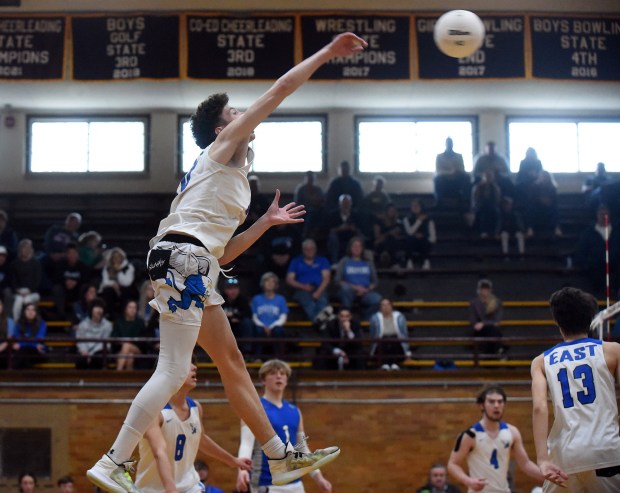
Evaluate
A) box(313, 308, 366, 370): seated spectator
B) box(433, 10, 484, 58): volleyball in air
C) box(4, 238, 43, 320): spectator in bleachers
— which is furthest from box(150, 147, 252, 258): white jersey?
box(4, 238, 43, 320): spectator in bleachers

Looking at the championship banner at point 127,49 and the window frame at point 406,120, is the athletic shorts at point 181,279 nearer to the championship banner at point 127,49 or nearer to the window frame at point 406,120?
the championship banner at point 127,49

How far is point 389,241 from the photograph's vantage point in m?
16.9

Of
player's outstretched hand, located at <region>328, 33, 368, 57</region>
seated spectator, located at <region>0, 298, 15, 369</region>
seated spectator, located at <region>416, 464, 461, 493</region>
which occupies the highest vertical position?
player's outstretched hand, located at <region>328, 33, 368, 57</region>

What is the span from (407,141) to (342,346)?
699 cm

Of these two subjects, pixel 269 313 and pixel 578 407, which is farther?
pixel 269 313

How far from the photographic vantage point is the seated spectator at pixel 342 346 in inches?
553

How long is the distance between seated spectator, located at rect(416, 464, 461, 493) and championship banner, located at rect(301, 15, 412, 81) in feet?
20.7

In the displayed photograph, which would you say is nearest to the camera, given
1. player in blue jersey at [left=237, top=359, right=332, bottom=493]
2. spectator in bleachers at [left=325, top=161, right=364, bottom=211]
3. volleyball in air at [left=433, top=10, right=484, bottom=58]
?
player in blue jersey at [left=237, top=359, right=332, bottom=493]

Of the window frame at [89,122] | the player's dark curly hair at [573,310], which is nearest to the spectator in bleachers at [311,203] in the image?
the window frame at [89,122]

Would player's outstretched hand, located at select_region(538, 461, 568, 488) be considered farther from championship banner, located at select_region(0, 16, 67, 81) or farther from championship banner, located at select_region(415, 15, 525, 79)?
championship banner, located at select_region(0, 16, 67, 81)

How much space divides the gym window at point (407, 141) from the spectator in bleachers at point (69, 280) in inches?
263

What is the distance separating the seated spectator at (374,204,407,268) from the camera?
16844mm

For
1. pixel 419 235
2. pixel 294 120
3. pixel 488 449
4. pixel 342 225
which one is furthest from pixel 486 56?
pixel 488 449

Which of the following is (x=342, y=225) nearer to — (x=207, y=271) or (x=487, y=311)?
(x=487, y=311)
